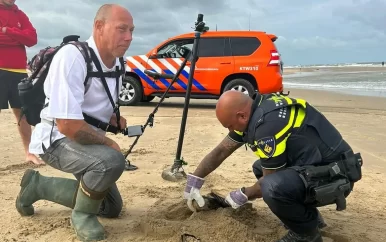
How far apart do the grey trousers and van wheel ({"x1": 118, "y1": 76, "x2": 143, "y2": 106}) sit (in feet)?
26.3

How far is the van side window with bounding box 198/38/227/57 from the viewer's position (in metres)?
10.2

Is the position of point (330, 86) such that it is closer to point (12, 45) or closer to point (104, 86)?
point (12, 45)

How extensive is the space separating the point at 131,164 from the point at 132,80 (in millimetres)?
6141

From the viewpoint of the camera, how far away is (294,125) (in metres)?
2.48

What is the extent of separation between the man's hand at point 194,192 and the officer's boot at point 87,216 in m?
0.61

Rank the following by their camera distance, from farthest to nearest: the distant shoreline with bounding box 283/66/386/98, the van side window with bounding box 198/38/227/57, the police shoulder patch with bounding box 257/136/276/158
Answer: the distant shoreline with bounding box 283/66/386/98 < the van side window with bounding box 198/38/227/57 < the police shoulder patch with bounding box 257/136/276/158

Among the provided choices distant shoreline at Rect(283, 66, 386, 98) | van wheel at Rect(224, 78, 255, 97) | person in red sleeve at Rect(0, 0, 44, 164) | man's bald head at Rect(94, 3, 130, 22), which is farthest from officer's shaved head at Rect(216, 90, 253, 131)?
distant shoreline at Rect(283, 66, 386, 98)

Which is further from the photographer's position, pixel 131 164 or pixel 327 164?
pixel 131 164

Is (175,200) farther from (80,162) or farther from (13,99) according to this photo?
(13,99)

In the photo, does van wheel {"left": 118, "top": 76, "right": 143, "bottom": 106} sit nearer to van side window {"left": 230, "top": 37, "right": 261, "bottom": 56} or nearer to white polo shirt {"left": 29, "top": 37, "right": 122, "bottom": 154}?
van side window {"left": 230, "top": 37, "right": 261, "bottom": 56}

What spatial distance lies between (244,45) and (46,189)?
25.5 feet

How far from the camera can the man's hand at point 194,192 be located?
301 cm

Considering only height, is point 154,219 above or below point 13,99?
below

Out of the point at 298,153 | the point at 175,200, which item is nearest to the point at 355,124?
the point at 175,200
